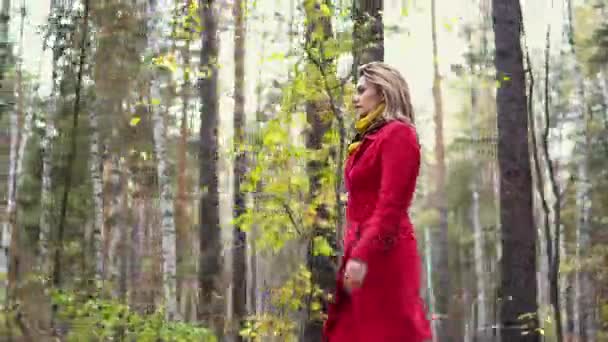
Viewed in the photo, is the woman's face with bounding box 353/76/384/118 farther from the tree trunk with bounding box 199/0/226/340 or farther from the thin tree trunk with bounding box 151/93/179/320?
the tree trunk with bounding box 199/0/226/340

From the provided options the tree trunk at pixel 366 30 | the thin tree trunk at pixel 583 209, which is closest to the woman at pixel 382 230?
the tree trunk at pixel 366 30

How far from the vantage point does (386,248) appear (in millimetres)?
3289

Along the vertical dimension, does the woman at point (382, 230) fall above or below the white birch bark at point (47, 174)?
below

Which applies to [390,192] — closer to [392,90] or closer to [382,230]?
[382,230]

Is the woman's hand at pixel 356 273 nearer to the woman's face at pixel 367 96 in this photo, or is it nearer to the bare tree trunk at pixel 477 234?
the woman's face at pixel 367 96

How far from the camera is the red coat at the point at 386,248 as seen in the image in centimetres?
325

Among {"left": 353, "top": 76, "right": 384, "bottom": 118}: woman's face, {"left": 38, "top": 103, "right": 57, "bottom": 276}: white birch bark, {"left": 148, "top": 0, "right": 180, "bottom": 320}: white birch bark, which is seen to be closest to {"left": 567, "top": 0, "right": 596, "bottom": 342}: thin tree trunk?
{"left": 148, "top": 0, "right": 180, "bottom": 320}: white birch bark

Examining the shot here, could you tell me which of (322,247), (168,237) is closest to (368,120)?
(322,247)

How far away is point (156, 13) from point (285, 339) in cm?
740

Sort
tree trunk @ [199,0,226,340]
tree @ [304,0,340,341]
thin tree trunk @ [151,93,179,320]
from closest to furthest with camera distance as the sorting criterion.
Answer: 1. tree @ [304,0,340,341]
2. thin tree trunk @ [151,93,179,320]
3. tree trunk @ [199,0,226,340]

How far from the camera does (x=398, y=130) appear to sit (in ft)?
10.9

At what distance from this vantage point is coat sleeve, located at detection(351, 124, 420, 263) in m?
3.24

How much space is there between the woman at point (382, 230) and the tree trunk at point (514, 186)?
4.35 meters

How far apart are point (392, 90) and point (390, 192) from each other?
1.69ft
